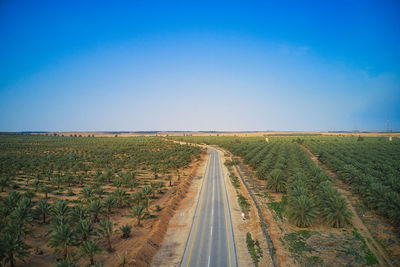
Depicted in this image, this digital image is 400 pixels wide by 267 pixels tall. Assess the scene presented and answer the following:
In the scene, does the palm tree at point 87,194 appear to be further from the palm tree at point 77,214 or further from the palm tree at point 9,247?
the palm tree at point 9,247

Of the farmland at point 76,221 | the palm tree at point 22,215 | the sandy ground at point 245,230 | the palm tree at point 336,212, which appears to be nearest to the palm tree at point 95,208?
the farmland at point 76,221

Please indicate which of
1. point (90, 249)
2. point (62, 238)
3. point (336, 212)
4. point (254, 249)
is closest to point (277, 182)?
point (336, 212)

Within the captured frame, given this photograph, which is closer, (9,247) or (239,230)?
(9,247)

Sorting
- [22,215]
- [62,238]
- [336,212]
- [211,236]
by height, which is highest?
[62,238]

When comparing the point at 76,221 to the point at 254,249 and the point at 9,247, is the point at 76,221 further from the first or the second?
the point at 254,249

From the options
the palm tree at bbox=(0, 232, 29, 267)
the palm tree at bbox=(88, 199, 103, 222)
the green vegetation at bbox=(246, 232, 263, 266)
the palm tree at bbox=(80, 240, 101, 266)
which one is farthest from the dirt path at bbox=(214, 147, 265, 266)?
the palm tree at bbox=(0, 232, 29, 267)

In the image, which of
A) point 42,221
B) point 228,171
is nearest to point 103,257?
point 42,221

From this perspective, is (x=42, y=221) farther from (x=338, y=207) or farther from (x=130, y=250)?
(x=338, y=207)
